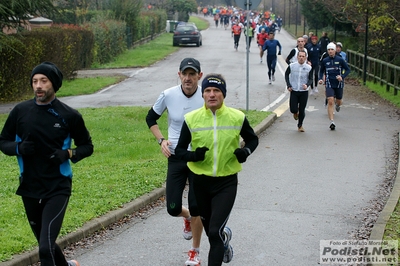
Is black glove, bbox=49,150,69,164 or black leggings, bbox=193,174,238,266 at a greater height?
black glove, bbox=49,150,69,164

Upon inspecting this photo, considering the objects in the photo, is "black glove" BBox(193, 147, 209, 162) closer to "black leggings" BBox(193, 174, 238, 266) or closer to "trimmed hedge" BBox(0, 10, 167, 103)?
"black leggings" BBox(193, 174, 238, 266)

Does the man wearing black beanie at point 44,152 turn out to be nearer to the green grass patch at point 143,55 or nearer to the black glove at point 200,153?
the black glove at point 200,153

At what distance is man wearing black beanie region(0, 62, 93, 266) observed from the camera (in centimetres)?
533

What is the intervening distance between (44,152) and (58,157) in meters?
0.13

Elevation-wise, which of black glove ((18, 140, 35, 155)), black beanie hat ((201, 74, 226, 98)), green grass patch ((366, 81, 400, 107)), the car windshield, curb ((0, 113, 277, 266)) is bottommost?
green grass patch ((366, 81, 400, 107))

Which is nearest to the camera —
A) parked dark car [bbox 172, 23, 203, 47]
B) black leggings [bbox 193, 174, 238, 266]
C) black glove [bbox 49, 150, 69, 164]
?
black glove [bbox 49, 150, 69, 164]

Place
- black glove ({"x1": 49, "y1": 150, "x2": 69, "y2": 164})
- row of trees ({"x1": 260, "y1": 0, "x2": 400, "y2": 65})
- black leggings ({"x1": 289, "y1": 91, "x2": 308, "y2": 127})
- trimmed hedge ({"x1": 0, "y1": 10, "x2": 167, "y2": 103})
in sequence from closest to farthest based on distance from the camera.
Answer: black glove ({"x1": 49, "y1": 150, "x2": 69, "y2": 164}) < black leggings ({"x1": 289, "y1": 91, "x2": 308, "y2": 127}) < row of trees ({"x1": 260, "y1": 0, "x2": 400, "y2": 65}) < trimmed hedge ({"x1": 0, "y1": 10, "x2": 167, "y2": 103})

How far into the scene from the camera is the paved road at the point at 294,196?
7.13 m

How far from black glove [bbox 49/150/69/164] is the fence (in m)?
18.8

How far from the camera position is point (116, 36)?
40.4 meters

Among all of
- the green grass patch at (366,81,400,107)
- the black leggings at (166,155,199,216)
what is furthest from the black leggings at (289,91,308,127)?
the black leggings at (166,155,199,216)

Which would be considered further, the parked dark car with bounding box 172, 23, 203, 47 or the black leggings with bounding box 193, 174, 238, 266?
the parked dark car with bounding box 172, 23, 203, 47

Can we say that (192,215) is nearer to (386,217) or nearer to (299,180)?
(386,217)

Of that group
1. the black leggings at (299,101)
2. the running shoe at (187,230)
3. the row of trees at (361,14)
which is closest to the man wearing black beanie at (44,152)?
the running shoe at (187,230)
